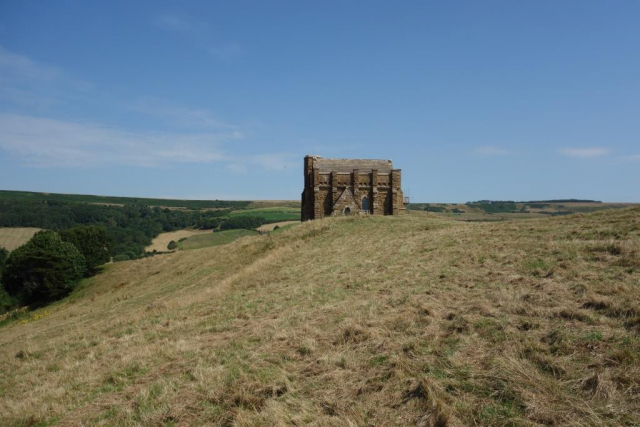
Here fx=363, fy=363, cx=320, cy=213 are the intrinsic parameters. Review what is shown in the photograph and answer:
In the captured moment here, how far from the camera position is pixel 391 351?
267 inches

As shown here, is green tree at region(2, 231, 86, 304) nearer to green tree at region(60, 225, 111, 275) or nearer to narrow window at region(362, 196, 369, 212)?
green tree at region(60, 225, 111, 275)

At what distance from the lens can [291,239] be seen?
27531 millimetres

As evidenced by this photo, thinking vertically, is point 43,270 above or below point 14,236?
above

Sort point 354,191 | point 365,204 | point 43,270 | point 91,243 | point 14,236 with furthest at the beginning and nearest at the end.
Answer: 1. point 14,236
2. point 91,243
3. point 43,270
4. point 365,204
5. point 354,191

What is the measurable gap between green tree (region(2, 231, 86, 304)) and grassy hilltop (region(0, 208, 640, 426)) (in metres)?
30.8

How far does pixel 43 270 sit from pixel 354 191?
34.0 m

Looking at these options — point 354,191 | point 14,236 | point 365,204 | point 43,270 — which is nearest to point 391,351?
point 354,191

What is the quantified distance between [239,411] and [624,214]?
18.6m

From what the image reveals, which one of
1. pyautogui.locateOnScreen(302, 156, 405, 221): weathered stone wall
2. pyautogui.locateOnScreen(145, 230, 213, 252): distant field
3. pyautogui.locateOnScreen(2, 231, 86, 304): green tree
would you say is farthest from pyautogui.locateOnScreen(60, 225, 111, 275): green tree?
pyautogui.locateOnScreen(145, 230, 213, 252): distant field

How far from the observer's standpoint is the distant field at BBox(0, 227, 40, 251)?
3100 inches

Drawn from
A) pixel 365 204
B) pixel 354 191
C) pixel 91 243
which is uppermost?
pixel 354 191

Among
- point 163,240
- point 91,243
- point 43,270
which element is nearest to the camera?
point 43,270

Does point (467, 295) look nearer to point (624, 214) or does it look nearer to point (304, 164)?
point (624, 214)

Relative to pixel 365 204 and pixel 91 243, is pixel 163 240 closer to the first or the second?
pixel 91 243
